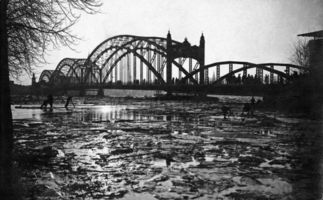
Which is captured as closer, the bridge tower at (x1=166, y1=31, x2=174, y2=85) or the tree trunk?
the tree trunk

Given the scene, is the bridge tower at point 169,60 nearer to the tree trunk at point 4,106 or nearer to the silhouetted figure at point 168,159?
the silhouetted figure at point 168,159

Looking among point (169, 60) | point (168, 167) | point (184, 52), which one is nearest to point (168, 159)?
point (168, 167)

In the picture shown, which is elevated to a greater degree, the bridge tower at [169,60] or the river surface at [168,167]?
the bridge tower at [169,60]

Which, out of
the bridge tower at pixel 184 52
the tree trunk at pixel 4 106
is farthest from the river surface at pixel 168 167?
the bridge tower at pixel 184 52

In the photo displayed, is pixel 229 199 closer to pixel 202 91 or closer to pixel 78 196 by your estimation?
pixel 78 196

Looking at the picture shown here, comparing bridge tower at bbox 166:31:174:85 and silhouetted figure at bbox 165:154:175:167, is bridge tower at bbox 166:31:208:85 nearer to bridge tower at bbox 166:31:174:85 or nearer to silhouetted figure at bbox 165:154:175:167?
bridge tower at bbox 166:31:174:85

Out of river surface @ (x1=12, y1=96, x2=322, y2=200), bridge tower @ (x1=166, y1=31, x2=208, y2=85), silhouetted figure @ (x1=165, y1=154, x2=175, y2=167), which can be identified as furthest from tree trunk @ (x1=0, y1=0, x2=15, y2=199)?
bridge tower @ (x1=166, y1=31, x2=208, y2=85)

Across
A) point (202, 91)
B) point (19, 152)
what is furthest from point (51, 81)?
point (19, 152)

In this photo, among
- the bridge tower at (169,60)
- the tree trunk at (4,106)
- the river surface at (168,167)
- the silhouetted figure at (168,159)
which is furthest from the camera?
the bridge tower at (169,60)

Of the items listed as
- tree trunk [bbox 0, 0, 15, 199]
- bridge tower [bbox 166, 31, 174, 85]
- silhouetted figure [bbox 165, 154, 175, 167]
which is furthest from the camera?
bridge tower [bbox 166, 31, 174, 85]

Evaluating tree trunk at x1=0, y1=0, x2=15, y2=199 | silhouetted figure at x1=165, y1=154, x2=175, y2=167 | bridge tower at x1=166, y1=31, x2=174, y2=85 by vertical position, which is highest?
bridge tower at x1=166, y1=31, x2=174, y2=85

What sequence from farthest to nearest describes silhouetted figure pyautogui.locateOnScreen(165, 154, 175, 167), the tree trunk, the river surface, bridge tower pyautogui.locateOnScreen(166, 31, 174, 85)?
bridge tower pyautogui.locateOnScreen(166, 31, 174, 85) → silhouetted figure pyautogui.locateOnScreen(165, 154, 175, 167) → the tree trunk → the river surface
